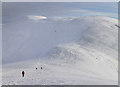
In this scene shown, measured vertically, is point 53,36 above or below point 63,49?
below

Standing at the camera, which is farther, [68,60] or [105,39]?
[105,39]

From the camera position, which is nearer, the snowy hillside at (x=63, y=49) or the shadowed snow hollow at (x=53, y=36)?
the snowy hillside at (x=63, y=49)

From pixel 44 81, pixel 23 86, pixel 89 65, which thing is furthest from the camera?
pixel 89 65

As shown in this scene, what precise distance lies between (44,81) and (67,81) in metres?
3.24

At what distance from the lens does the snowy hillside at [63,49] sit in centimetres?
3159

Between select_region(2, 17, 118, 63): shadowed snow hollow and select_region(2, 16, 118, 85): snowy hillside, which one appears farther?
select_region(2, 17, 118, 63): shadowed snow hollow

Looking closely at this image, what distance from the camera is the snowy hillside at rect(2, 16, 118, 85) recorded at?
31594mm

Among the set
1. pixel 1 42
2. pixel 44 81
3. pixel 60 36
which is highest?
pixel 44 81

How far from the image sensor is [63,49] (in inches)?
1795

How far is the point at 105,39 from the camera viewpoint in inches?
2078

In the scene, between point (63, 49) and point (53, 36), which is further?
point (53, 36)

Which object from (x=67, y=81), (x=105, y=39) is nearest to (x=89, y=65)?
(x=67, y=81)

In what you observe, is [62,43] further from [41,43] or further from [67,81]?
[67,81]

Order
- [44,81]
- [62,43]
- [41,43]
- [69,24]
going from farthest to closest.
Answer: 1. [69,24]
2. [41,43]
3. [62,43]
4. [44,81]
